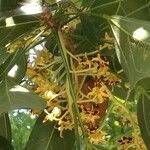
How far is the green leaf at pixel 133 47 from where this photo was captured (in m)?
1.00

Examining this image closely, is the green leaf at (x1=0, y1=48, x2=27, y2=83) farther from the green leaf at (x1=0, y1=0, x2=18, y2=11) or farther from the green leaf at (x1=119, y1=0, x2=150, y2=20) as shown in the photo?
the green leaf at (x1=119, y1=0, x2=150, y2=20)

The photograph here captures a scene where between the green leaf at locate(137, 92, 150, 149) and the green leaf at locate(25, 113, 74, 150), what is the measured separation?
0.59ft

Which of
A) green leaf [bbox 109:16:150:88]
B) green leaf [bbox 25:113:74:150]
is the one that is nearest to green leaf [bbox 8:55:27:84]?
green leaf [bbox 25:113:74:150]

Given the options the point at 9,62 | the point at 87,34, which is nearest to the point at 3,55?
the point at 9,62

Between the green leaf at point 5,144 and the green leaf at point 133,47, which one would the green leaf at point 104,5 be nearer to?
the green leaf at point 133,47

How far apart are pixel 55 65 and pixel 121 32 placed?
0.65 ft

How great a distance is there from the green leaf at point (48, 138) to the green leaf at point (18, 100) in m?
0.19

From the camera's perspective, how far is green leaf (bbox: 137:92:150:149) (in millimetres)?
1313

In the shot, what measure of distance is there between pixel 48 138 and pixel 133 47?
0.32 metres

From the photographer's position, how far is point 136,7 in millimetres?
1294

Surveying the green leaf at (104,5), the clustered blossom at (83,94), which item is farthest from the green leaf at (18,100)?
the green leaf at (104,5)

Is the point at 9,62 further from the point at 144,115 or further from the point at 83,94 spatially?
the point at 144,115

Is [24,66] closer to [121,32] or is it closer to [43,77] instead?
[43,77]

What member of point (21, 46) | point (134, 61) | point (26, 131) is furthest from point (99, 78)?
point (26, 131)
